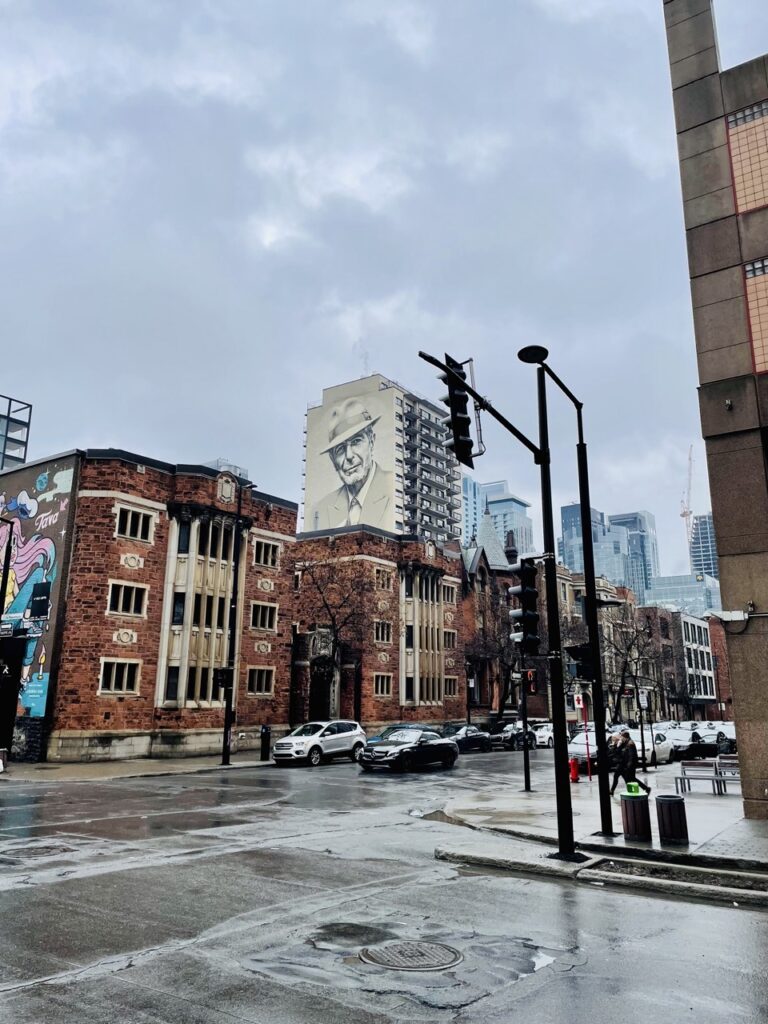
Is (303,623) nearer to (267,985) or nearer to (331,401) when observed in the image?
(267,985)

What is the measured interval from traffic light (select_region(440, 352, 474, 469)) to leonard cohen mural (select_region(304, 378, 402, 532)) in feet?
361

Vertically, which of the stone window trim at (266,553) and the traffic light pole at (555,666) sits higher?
the stone window trim at (266,553)

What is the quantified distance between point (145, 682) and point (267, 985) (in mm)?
29143

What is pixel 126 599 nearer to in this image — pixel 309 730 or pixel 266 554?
pixel 266 554

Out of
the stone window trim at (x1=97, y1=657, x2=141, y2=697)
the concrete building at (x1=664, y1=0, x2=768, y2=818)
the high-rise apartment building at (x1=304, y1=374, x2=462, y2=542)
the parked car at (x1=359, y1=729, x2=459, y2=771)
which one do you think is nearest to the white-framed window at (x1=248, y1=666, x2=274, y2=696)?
the stone window trim at (x1=97, y1=657, x2=141, y2=697)

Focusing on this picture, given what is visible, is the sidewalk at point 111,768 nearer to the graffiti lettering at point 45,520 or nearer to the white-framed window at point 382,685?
the graffiti lettering at point 45,520

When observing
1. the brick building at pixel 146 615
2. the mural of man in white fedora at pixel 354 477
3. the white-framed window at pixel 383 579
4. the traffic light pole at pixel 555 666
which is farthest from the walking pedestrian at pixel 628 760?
the mural of man in white fedora at pixel 354 477

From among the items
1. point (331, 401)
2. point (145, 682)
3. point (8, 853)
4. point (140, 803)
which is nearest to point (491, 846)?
point (8, 853)

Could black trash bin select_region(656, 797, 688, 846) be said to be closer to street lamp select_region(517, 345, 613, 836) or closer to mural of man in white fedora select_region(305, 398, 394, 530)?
street lamp select_region(517, 345, 613, 836)

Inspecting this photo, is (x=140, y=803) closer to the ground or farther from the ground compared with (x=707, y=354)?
closer to the ground

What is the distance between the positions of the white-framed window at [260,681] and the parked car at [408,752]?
462 inches

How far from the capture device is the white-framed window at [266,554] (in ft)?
129

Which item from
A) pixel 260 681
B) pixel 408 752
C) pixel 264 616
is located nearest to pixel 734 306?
pixel 408 752

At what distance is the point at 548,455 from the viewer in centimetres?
1217
